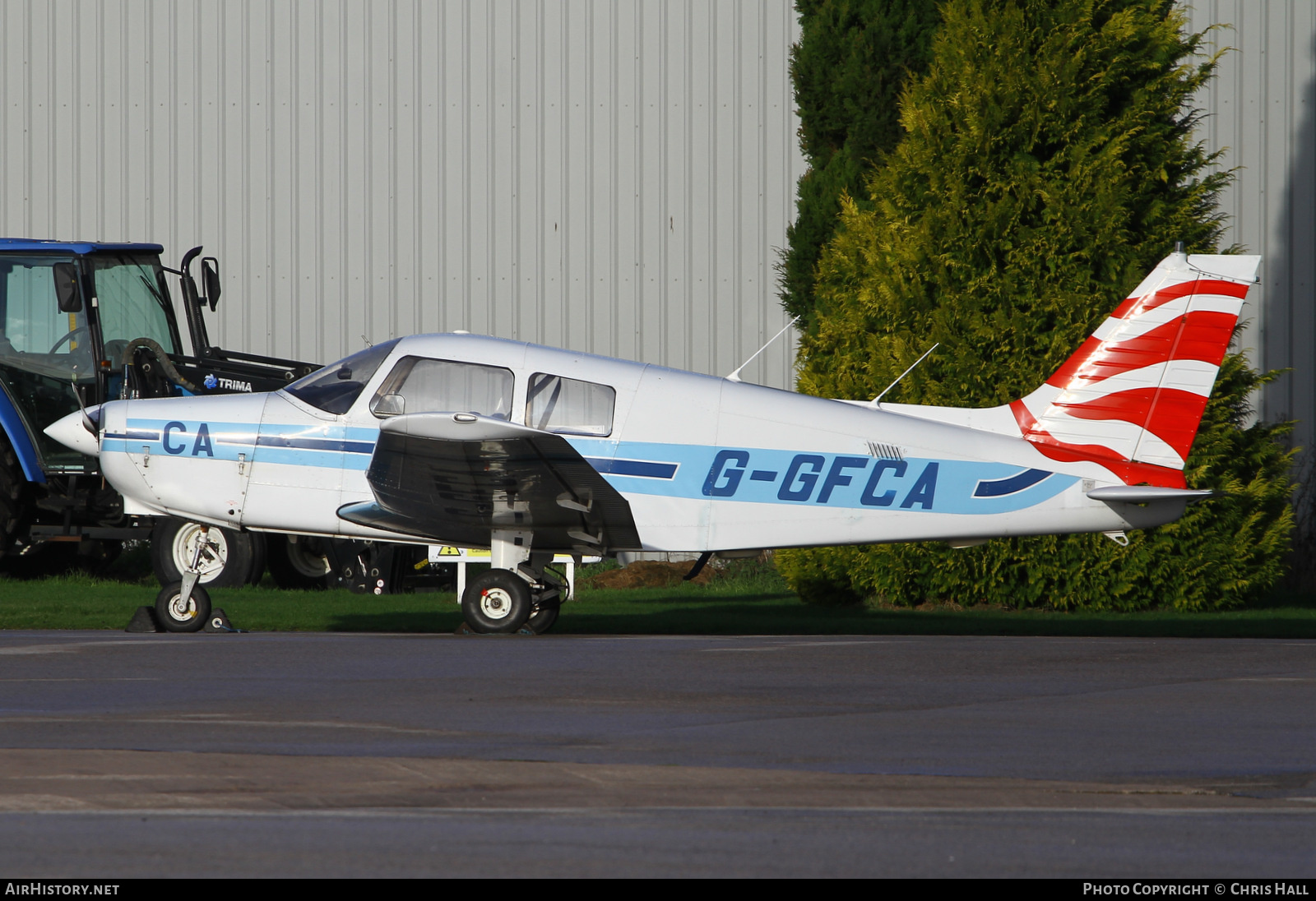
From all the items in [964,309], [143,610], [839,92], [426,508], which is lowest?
[143,610]

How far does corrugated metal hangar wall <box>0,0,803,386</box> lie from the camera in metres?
17.0

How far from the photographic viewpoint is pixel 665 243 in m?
17.1

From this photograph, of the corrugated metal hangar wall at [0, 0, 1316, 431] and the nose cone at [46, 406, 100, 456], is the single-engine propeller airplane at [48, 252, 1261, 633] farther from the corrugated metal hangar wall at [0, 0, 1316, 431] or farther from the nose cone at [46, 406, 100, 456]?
the corrugated metal hangar wall at [0, 0, 1316, 431]

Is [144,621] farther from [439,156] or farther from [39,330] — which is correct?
[439,156]

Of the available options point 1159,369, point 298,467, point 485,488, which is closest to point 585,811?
point 485,488

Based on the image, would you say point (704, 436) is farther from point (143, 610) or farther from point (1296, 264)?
point (1296, 264)

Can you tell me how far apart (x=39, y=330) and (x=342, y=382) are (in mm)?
4701

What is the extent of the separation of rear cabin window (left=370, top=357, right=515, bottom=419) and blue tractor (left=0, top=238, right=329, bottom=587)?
314 cm

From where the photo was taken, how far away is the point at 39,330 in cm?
1330

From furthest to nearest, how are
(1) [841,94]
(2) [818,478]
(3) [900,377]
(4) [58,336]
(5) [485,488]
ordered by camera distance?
1. (1) [841,94]
2. (4) [58,336]
3. (3) [900,377]
4. (2) [818,478]
5. (5) [485,488]

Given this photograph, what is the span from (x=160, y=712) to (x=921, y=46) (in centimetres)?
1097

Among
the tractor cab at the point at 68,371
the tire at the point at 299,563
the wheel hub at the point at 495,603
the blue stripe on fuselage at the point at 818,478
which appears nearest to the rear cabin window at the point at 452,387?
the blue stripe on fuselage at the point at 818,478

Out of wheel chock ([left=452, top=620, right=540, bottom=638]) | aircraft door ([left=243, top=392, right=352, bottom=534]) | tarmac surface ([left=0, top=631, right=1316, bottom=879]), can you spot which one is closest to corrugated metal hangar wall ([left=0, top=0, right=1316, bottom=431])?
wheel chock ([left=452, top=620, right=540, bottom=638])

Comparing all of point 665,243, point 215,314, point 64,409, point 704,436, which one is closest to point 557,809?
point 704,436
